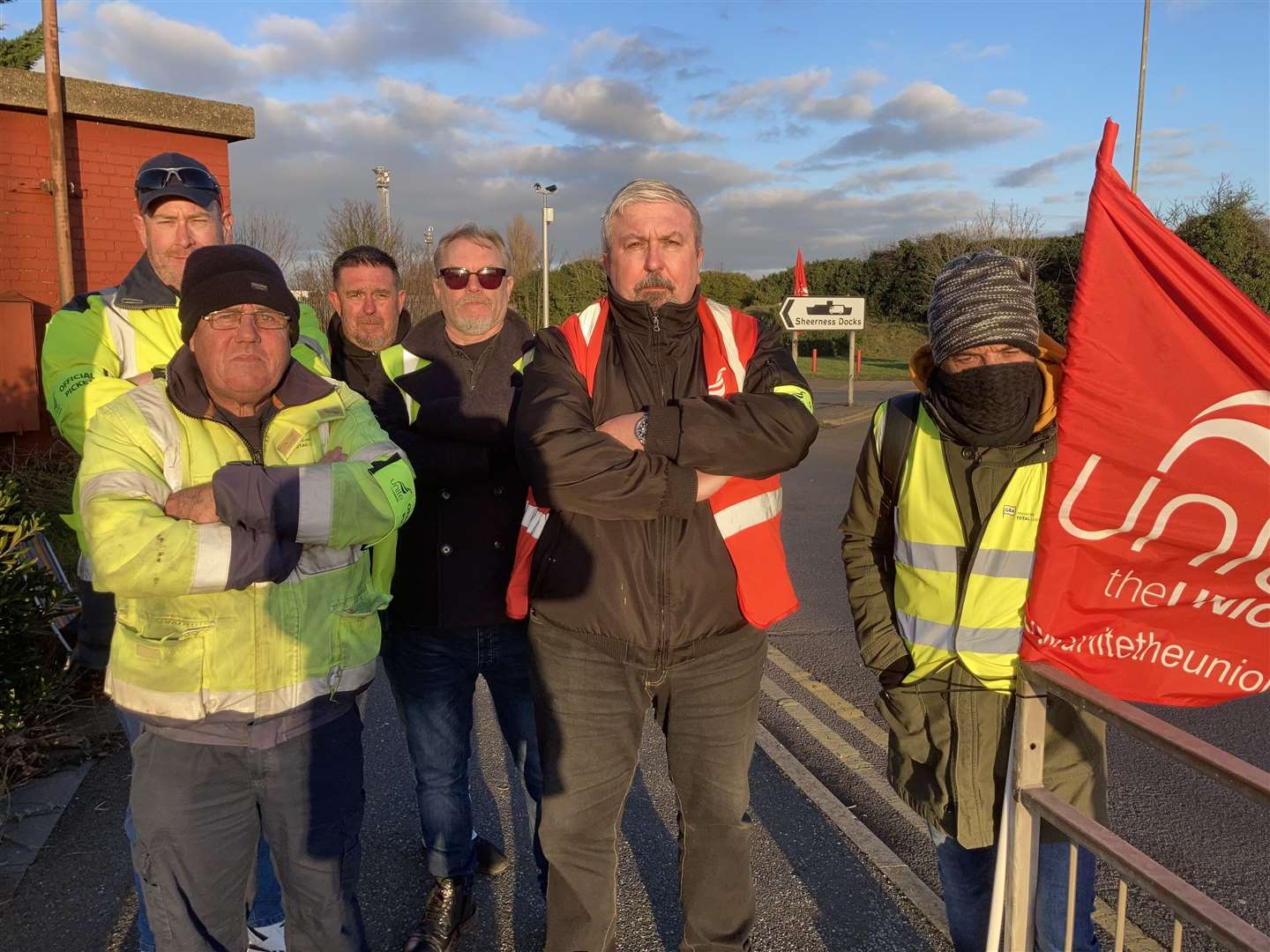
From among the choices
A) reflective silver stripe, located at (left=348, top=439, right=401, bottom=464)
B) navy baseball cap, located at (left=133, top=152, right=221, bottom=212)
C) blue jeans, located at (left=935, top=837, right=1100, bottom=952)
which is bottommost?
blue jeans, located at (left=935, top=837, right=1100, bottom=952)

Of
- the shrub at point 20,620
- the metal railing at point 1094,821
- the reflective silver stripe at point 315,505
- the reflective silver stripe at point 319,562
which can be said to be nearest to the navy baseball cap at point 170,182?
the reflective silver stripe at point 315,505

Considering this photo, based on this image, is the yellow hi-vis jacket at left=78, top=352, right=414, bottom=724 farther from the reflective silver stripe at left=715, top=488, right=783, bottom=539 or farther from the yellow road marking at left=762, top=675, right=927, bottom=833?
the yellow road marking at left=762, top=675, right=927, bottom=833

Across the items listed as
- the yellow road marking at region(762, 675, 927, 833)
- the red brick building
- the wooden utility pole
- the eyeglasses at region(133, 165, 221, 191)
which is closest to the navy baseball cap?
the eyeglasses at region(133, 165, 221, 191)

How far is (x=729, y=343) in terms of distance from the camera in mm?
2551

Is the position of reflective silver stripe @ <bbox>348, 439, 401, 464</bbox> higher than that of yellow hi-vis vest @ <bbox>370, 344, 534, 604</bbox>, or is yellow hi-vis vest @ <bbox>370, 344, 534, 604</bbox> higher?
yellow hi-vis vest @ <bbox>370, 344, 534, 604</bbox>

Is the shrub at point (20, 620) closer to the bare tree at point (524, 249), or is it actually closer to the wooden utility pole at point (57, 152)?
the wooden utility pole at point (57, 152)

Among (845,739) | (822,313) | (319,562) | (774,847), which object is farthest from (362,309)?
(822,313)

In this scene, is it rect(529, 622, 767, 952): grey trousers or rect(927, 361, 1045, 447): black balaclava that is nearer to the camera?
rect(927, 361, 1045, 447): black balaclava

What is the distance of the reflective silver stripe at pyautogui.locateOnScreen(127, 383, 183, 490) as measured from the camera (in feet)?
6.82

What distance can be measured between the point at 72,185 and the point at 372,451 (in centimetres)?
984

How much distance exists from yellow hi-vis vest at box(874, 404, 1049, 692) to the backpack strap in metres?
0.02

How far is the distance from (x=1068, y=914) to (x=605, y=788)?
3.79 ft

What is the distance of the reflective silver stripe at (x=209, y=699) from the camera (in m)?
2.05

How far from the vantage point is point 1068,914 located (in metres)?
1.84
